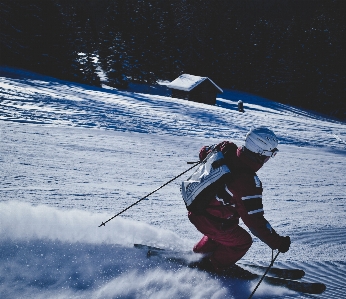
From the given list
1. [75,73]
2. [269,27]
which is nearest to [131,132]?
[75,73]

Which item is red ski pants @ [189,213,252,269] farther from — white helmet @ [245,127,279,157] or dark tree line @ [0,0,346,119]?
dark tree line @ [0,0,346,119]

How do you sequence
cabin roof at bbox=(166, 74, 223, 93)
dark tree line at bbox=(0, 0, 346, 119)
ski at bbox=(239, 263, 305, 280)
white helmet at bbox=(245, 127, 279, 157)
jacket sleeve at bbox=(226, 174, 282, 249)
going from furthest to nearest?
dark tree line at bbox=(0, 0, 346, 119) < cabin roof at bbox=(166, 74, 223, 93) < ski at bbox=(239, 263, 305, 280) < white helmet at bbox=(245, 127, 279, 157) < jacket sleeve at bbox=(226, 174, 282, 249)

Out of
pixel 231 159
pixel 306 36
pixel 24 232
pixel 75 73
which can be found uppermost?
pixel 306 36

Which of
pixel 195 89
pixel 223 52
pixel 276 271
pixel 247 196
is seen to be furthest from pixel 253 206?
pixel 223 52

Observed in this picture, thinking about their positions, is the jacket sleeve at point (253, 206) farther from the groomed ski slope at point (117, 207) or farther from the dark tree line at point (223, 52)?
the dark tree line at point (223, 52)

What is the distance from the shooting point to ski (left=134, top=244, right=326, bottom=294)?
3.02 m

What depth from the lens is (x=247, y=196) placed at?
99.4 inches

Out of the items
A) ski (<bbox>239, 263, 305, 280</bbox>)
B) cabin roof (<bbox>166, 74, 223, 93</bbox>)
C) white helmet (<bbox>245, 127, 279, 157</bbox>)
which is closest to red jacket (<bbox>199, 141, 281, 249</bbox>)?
white helmet (<bbox>245, 127, 279, 157</bbox>)

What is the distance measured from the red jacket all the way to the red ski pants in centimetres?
27

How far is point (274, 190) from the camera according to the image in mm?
6477

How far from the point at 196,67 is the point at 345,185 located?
43804mm

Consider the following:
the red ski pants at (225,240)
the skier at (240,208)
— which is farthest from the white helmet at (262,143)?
the red ski pants at (225,240)

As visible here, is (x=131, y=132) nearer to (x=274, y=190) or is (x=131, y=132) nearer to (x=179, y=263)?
(x=274, y=190)

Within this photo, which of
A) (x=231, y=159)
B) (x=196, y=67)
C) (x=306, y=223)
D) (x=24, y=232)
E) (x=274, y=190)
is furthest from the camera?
(x=196, y=67)
